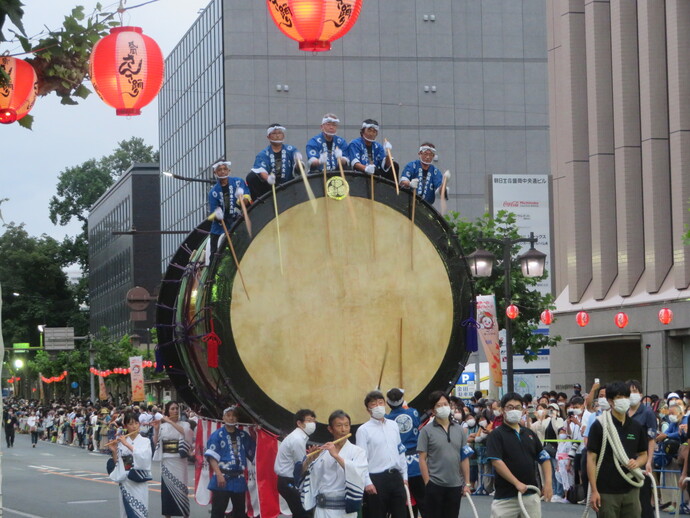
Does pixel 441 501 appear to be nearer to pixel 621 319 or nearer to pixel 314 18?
pixel 314 18

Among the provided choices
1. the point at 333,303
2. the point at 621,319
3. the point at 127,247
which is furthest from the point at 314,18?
the point at 127,247

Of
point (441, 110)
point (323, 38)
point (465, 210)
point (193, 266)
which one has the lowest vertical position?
point (193, 266)

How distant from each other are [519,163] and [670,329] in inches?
1100

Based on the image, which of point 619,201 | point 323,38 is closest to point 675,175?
point 619,201

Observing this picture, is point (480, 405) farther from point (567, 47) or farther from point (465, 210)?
point (465, 210)

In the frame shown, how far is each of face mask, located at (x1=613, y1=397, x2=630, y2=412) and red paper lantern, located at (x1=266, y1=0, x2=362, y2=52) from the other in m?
4.95

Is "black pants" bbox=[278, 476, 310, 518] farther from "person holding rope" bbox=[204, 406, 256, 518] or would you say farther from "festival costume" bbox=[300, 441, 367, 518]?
"festival costume" bbox=[300, 441, 367, 518]

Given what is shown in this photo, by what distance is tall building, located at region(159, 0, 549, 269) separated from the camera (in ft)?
194

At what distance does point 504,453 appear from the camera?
11.0 m

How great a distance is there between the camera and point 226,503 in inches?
575

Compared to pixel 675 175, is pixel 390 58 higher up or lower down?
higher up

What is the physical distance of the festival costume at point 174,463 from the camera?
1702 cm

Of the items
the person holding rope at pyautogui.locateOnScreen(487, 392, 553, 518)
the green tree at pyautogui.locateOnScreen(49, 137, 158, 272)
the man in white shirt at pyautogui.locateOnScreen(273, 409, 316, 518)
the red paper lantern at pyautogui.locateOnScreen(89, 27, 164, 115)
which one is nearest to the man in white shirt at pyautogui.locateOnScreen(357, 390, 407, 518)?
the man in white shirt at pyautogui.locateOnScreen(273, 409, 316, 518)

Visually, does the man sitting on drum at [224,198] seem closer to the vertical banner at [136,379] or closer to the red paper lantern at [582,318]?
the red paper lantern at [582,318]
